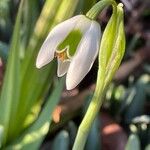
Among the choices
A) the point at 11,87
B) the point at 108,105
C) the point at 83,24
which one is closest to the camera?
the point at 83,24

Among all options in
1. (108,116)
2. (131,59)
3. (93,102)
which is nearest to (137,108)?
(108,116)

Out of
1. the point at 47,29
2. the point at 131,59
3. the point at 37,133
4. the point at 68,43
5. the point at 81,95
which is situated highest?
the point at 68,43

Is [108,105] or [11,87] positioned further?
[108,105]

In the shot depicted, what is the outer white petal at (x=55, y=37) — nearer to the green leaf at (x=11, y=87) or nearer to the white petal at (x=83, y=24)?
the white petal at (x=83, y=24)

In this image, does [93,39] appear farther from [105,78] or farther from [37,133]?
[37,133]

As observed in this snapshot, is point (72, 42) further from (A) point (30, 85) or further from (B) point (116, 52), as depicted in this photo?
(A) point (30, 85)

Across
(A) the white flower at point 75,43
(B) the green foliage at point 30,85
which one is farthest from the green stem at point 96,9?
(B) the green foliage at point 30,85

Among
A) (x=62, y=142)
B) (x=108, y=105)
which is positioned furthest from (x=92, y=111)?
(x=108, y=105)
